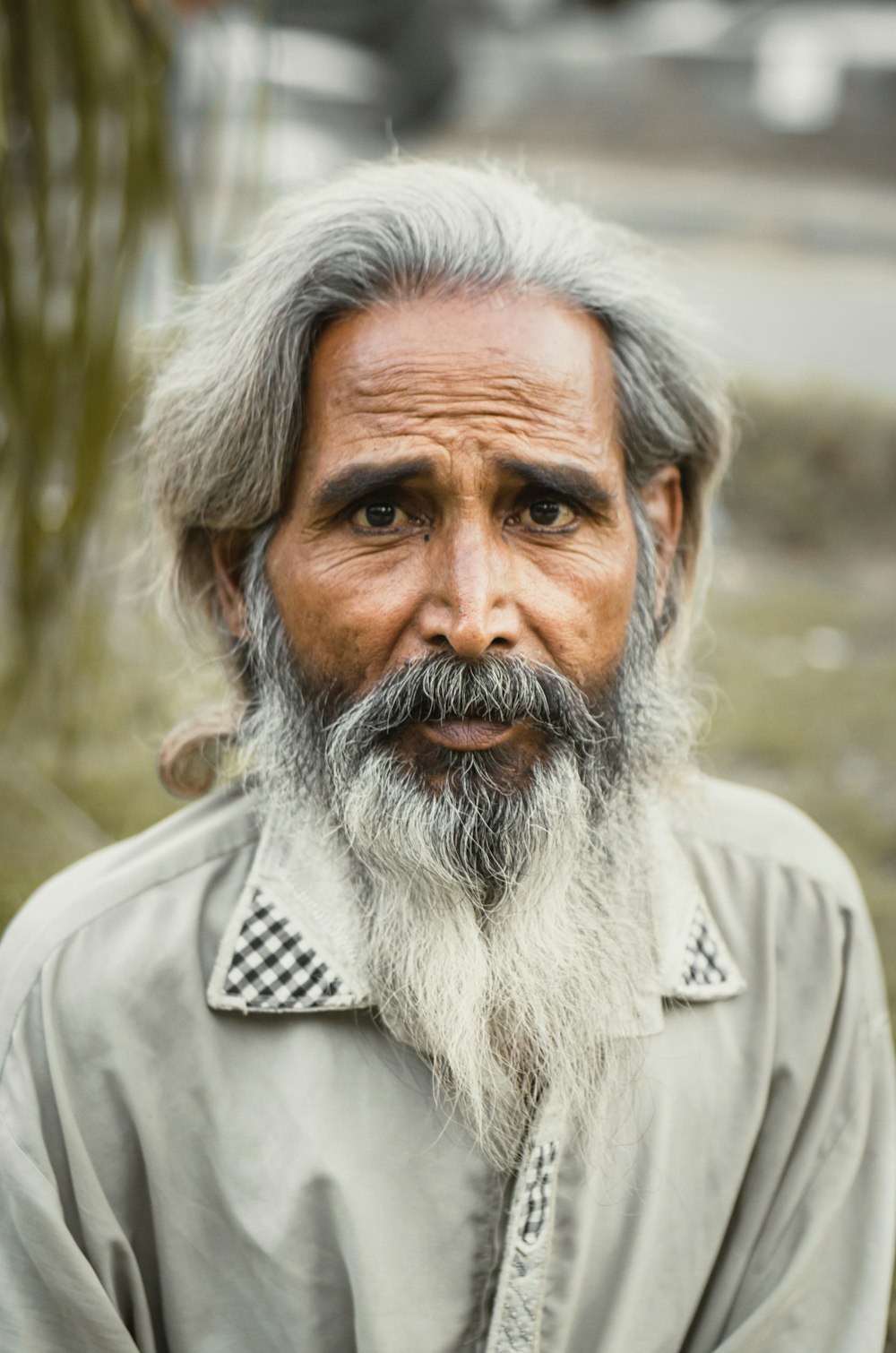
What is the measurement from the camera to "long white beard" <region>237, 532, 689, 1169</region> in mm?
2100

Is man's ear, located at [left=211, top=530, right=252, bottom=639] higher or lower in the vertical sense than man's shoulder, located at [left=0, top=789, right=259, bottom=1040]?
higher

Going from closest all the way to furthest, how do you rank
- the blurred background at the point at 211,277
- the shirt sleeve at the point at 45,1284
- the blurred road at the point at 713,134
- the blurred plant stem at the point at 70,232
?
1. the shirt sleeve at the point at 45,1284
2. the blurred plant stem at the point at 70,232
3. the blurred background at the point at 211,277
4. the blurred road at the point at 713,134

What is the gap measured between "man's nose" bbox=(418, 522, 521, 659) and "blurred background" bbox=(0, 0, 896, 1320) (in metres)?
0.79

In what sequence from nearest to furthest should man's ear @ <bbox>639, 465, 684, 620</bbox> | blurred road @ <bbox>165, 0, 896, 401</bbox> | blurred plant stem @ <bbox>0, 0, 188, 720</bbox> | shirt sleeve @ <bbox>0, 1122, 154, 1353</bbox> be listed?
shirt sleeve @ <bbox>0, 1122, 154, 1353</bbox>
blurred plant stem @ <bbox>0, 0, 188, 720</bbox>
man's ear @ <bbox>639, 465, 684, 620</bbox>
blurred road @ <bbox>165, 0, 896, 401</bbox>

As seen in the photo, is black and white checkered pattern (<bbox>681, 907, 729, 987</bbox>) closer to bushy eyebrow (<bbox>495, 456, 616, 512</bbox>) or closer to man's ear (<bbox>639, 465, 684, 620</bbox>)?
man's ear (<bbox>639, 465, 684, 620</bbox>)

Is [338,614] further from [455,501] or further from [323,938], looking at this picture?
[323,938]

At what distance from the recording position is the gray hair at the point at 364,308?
2.17m

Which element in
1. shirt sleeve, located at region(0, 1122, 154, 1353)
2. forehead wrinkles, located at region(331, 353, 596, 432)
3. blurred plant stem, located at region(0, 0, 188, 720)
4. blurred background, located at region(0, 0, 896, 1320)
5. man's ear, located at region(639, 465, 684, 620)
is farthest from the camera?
man's ear, located at region(639, 465, 684, 620)

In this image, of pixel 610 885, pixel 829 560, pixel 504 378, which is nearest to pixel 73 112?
pixel 504 378

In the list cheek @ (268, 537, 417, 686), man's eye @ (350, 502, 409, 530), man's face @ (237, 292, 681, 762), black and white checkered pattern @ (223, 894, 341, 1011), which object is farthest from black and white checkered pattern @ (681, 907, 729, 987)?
man's eye @ (350, 502, 409, 530)

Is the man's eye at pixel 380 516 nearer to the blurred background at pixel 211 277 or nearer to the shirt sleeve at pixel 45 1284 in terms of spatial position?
the blurred background at pixel 211 277

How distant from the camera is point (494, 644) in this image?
204 centimetres

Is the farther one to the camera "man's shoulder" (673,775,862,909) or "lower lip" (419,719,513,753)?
"man's shoulder" (673,775,862,909)

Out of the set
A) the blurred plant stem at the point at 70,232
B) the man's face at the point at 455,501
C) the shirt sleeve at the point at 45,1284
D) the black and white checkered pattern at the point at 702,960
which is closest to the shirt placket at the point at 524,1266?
the black and white checkered pattern at the point at 702,960
